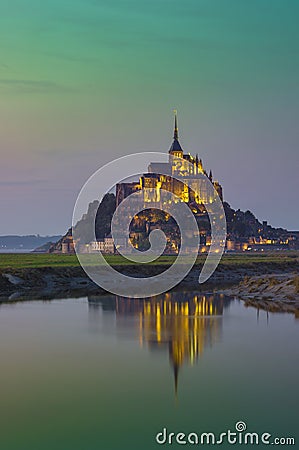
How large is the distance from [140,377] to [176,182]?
472 feet

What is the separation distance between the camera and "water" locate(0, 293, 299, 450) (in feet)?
40.4

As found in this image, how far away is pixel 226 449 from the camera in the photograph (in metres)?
11.3

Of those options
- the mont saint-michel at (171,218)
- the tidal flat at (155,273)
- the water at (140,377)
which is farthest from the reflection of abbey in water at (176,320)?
the mont saint-michel at (171,218)

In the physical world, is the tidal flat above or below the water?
above

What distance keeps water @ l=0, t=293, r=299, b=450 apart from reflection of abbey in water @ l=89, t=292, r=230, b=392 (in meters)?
0.08

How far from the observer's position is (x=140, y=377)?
54.7ft

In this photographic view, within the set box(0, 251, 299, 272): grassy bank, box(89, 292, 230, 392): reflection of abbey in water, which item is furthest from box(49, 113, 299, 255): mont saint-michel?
box(89, 292, 230, 392): reflection of abbey in water

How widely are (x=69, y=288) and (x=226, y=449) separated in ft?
119

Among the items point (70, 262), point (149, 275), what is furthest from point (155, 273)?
point (70, 262)

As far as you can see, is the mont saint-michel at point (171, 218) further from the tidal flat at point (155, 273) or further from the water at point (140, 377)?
the water at point (140, 377)

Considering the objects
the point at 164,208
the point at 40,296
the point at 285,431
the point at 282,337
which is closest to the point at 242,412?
the point at 285,431

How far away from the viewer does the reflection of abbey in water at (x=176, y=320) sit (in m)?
20.9

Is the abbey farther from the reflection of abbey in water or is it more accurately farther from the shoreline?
the reflection of abbey in water

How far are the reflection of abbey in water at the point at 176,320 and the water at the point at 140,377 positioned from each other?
3.0 inches
